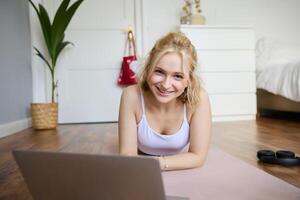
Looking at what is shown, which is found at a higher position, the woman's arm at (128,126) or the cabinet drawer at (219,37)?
the cabinet drawer at (219,37)

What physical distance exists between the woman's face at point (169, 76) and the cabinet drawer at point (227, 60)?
6.88ft

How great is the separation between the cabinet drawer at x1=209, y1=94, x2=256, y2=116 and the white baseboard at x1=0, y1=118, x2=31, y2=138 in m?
1.73

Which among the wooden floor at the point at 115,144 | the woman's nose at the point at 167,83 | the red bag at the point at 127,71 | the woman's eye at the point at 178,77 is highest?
the red bag at the point at 127,71

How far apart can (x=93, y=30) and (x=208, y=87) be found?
4.22 ft

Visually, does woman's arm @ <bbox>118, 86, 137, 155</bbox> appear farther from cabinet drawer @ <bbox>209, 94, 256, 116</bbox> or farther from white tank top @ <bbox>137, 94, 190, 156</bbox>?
cabinet drawer @ <bbox>209, 94, 256, 116</bbox>

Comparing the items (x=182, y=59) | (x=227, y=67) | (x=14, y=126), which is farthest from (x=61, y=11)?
(x=182, y=59)

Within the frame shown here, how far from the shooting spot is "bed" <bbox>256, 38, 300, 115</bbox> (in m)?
2.79

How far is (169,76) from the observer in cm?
102

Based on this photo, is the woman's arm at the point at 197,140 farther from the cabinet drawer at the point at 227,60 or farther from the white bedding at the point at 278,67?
the cabinet drawer at the point at 227,60

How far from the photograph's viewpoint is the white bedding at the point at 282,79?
2727 mm

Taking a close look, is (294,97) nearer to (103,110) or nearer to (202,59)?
(202,59)

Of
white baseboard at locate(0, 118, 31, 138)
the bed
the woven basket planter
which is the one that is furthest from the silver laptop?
the bed

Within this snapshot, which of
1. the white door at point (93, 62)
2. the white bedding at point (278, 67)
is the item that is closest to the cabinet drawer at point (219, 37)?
the white bedding at point (278, 67)

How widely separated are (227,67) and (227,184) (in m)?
2.21
